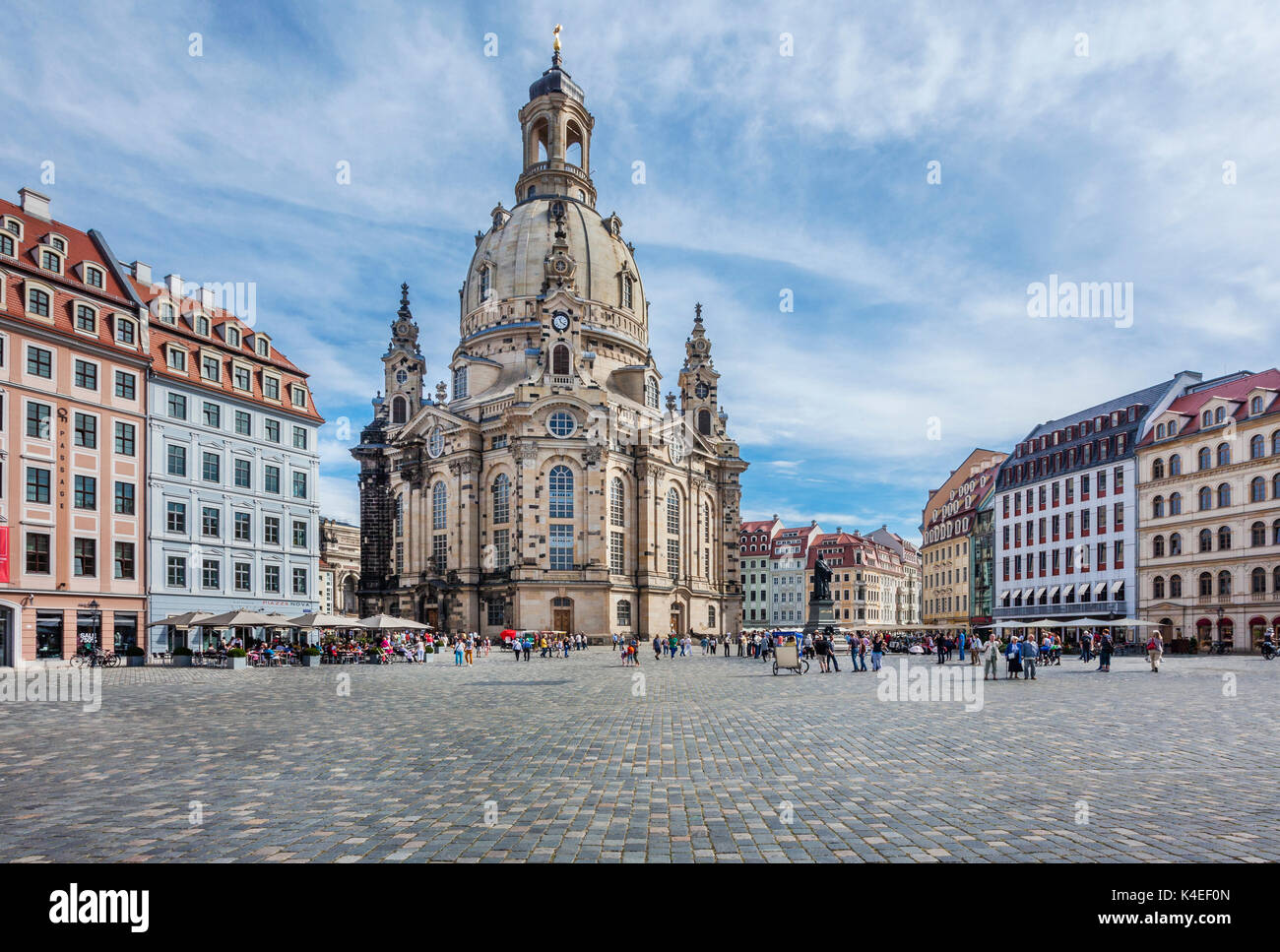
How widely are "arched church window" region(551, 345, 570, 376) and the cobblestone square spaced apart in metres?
61.5

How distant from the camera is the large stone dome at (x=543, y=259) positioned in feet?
300

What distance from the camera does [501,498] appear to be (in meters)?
78.4

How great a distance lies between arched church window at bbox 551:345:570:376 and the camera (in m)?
81.2

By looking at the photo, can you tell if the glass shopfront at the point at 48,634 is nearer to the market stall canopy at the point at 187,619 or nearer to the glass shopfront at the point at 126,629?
the glass shopfront at the point at 126,629

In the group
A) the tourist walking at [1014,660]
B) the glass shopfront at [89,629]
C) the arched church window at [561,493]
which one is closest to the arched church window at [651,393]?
the arched church window at [561,493]

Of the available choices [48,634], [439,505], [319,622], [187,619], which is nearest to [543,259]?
[439,505]

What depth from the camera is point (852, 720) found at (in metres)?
17.3

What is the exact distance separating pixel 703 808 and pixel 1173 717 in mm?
13206

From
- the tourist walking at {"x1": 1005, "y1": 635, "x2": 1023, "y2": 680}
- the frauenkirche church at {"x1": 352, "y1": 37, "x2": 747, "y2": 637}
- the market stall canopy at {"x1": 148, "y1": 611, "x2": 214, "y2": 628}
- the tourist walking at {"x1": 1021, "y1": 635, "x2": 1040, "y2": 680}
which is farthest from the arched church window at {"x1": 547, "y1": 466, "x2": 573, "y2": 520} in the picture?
the tourist walking at {"x1": 1021, "y1": 635, "x2": 1040, "y2": 680}

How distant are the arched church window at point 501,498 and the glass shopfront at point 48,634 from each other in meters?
40.5

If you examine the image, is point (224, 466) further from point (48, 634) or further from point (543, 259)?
point (543, 259)

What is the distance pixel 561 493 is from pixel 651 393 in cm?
1972
